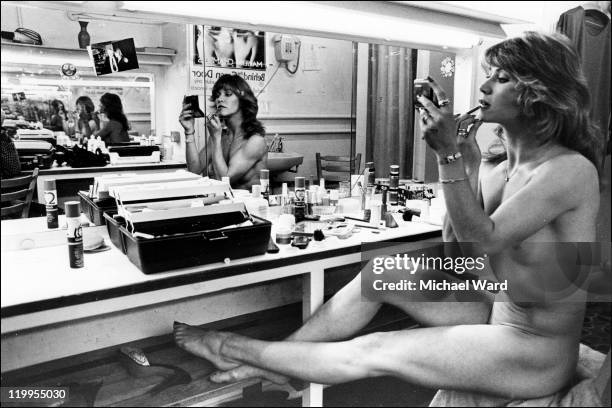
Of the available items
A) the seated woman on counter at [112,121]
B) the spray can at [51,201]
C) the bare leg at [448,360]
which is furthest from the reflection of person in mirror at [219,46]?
the bare leg at [448,360]

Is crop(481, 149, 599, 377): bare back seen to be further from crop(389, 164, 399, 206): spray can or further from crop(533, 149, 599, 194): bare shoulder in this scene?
crop(389, 164, 399, 206): spray can

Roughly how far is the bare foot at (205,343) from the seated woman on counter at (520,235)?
445mm

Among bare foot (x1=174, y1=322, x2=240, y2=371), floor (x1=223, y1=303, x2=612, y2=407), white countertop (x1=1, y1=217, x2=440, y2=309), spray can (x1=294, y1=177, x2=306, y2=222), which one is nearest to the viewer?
white countertop (x1=1, y1=217, x2=440, y2=309)

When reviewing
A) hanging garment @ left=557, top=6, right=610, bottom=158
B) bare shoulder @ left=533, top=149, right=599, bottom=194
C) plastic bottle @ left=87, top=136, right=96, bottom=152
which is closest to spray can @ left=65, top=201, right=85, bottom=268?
plastic bottle @ left=87, top=136, right=96, bottom=152

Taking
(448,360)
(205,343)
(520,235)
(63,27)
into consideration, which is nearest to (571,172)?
(520,235)

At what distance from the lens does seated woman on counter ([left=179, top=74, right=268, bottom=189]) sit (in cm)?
237

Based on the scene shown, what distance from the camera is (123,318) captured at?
7.39 feet

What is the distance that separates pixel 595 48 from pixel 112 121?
255cm

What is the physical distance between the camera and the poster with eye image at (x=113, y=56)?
1982 mm

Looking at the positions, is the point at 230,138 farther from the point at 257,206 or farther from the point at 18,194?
the point at 18,194

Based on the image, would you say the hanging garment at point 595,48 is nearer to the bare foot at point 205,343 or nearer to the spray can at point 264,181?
the spray can at point 264,181

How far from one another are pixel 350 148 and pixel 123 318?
4.99ft

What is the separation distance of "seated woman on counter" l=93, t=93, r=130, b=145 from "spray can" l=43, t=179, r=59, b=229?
0.91ft

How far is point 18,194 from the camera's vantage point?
198cm
